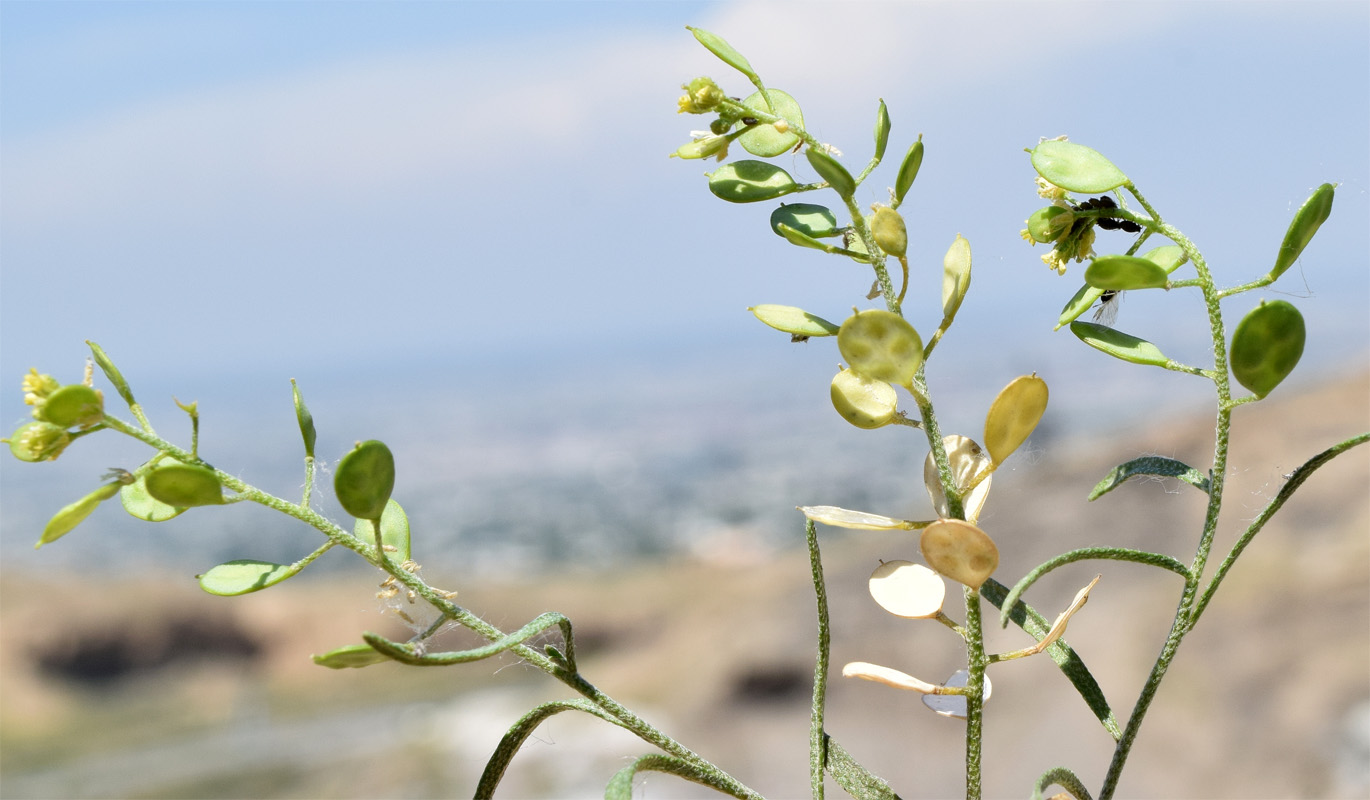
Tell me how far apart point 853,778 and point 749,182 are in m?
0.17

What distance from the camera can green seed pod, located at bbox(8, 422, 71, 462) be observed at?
0.21 metres

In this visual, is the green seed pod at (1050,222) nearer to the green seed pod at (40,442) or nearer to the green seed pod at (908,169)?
the green seed pod at (908,169)

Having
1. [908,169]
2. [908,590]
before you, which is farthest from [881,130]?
[908,590]

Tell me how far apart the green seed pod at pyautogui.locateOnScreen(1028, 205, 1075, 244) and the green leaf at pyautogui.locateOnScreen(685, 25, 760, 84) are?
9 cm

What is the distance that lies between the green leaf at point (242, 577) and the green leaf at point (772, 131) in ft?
0.50

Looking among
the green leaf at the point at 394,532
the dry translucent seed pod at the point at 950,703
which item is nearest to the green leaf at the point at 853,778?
the dry translucent seed pod at the point at 950,703

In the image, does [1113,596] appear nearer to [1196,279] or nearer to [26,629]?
Result: [1196,279]

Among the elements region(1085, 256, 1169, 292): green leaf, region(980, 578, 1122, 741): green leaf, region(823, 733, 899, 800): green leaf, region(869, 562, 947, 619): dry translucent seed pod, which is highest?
region(1085, 256, 1169, 292): green leaf

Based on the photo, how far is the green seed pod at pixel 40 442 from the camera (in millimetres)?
214

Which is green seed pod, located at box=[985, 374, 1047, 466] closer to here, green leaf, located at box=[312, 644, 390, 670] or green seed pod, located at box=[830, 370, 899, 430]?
green seed pod, located at box=[830, 370, 899, 430]

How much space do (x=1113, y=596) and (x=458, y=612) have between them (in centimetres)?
155

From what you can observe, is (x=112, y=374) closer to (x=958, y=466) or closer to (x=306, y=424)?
(x=306, y=424)

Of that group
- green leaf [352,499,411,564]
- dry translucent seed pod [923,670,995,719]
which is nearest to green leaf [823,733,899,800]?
dry translucent seed pod [923,670,995,719]

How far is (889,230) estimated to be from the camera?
230 millimetres
